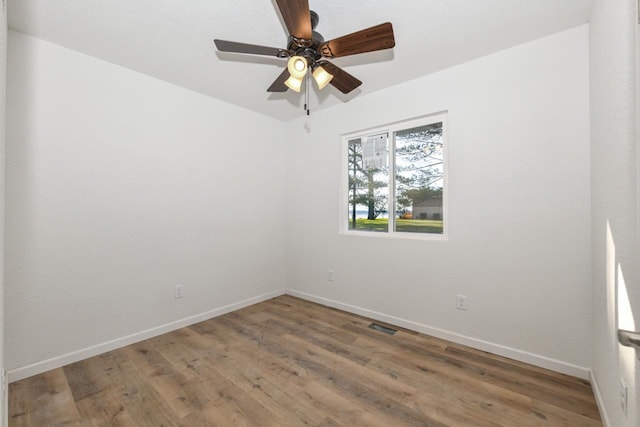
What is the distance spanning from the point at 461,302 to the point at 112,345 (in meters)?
3.14

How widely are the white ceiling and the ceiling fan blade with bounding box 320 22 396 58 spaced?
297mm

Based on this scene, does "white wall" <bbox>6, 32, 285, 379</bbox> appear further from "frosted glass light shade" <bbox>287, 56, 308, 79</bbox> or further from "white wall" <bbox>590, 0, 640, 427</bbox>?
"white wall" <bbox>590, 0, 640, 427</bbox>

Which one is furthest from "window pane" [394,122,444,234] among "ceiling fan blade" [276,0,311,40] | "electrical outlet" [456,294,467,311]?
"ceiling fan blade" [276,0,311,40]

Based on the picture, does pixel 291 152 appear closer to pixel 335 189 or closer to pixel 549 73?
pixel 335 189

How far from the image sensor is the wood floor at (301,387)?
1.61 metres

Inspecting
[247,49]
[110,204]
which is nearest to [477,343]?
[247,49]

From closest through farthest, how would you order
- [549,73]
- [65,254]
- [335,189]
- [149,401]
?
1. [149,401]
2. [549,73]
3. [65,254]
4. [335,189]

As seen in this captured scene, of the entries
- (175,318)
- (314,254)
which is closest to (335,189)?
(314,254)

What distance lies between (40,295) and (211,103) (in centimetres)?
235

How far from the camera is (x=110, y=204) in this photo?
2398 mm

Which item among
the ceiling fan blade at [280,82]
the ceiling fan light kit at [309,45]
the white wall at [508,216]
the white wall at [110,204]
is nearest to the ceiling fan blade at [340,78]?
the ceiling fan light kit at [309,45]

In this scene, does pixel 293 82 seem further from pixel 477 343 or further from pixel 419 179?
pixel 477 343

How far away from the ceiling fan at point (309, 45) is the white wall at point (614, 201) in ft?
3.52

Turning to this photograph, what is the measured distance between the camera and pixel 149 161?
8.67 ft
